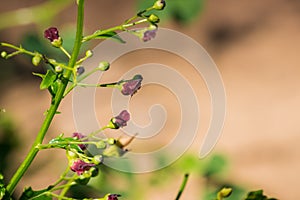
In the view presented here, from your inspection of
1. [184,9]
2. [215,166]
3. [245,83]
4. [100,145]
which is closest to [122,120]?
[100,145]

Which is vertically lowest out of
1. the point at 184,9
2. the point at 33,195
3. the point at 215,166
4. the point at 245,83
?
the point at 33,195

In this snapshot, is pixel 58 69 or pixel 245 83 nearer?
pixel 58 69

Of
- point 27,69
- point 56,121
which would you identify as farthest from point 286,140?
point 27,69

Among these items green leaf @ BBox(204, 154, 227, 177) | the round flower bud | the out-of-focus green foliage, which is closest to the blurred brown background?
the out-of-focus green foliage

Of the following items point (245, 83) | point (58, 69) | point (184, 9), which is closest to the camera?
Result: point (58, 69)

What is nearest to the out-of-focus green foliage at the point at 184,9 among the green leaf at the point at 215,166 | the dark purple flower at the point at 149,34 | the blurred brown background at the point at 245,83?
the green leaf at the point at 215,166

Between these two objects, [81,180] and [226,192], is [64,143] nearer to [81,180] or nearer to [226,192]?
[81,180]

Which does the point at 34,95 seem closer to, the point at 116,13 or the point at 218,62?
the point at 116,13

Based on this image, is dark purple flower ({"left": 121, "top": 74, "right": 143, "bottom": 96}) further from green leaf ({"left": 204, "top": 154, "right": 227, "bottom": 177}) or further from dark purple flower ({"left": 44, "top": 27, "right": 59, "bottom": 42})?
green leaf ({"left": 204, "top": 154, "right": 227, "bottom": 177})

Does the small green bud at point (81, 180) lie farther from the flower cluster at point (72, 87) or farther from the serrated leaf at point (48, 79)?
the serrated leaf at point (48, 79)
